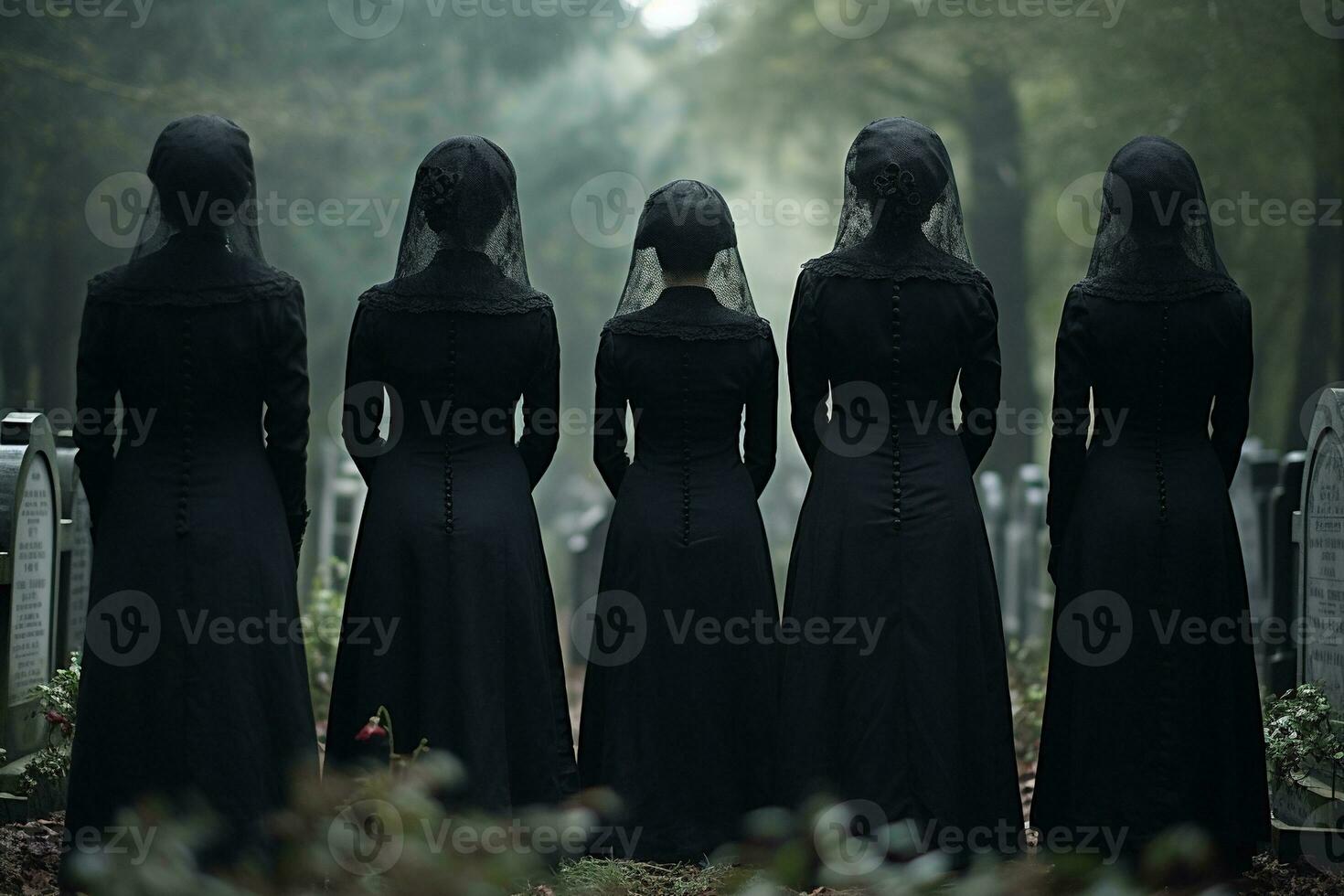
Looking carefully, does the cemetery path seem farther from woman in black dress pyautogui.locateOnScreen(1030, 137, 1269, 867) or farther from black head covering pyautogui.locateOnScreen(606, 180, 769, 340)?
woman in black dress pyautogui.locateOnScreen(1030, 137, 1269, 867)

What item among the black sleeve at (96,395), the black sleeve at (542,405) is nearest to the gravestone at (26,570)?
the black sleeve at (96,395)

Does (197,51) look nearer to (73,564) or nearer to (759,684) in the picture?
(73,564)

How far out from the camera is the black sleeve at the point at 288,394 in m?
4.04

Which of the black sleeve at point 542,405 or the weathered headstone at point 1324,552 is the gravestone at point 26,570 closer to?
the black sleeve at point 542,405

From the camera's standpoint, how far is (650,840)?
4.46m

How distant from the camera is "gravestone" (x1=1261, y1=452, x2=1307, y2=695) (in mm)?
6188

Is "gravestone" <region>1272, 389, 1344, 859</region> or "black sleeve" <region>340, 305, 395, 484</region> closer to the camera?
"black sleeve" <region>340, 305, 395, 484</region>

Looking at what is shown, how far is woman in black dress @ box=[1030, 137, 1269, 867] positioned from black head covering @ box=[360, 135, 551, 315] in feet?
5.75

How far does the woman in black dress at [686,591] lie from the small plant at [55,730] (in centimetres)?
206

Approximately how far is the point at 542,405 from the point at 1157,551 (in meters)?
1.94

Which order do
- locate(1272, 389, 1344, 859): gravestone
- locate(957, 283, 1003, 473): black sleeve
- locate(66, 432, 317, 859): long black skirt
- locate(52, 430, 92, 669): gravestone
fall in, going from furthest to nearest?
locate(52, 430, 92, 669): gravestone → locate(1272, 389, 1344, 859): gravestone → locate(957, 283, 1003, 473): black sleeve → locate(66, 432, 317, 859): long black skirt

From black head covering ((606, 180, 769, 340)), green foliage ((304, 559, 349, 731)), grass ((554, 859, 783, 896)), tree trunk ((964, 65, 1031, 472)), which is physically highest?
tree trunk ((964, 65, 1031, 472))

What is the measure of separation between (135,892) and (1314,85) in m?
12.1

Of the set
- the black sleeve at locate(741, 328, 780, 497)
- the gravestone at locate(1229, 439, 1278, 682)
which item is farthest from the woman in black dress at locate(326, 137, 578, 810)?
the gravestone at locate(1229, 439, 1278, 682)
